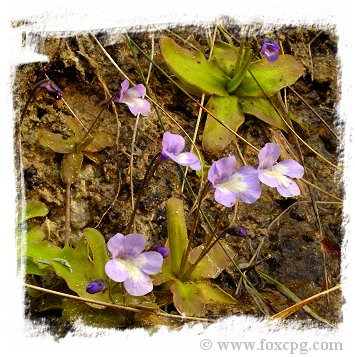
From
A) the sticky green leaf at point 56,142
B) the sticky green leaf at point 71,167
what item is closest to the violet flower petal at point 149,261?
the sticky green leaf at point 71,167

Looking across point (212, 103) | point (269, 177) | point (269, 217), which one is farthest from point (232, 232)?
point (212, 103)

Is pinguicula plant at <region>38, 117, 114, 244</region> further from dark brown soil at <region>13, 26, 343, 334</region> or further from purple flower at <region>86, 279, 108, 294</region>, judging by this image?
purple flower at <region>86, 279, 108, 294</region>

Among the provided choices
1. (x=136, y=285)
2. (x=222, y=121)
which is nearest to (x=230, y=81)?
(x=222, y=121)

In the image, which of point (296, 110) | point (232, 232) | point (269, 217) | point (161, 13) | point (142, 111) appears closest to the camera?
point (232, 232)

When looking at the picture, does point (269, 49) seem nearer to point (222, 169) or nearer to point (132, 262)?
point (222, 169)

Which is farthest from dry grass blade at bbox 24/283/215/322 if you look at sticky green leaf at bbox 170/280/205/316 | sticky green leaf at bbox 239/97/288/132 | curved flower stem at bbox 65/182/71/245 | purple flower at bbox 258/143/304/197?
sticky green leaf at bbox 239/97/288/132

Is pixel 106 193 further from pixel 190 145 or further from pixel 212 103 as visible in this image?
pixel 212 103
